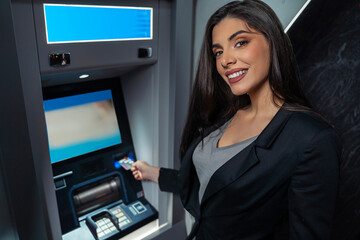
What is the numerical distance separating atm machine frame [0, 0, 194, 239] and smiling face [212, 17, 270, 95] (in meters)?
0.35

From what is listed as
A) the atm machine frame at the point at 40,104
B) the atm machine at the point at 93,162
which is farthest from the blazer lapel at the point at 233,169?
the atm machine at the point at 93,162

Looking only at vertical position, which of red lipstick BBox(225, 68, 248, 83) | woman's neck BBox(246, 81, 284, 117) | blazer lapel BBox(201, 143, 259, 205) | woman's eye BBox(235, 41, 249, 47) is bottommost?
blazer lapel BBox(201, 143, 259, 205)

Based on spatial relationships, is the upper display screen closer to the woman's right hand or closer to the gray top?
the gray top

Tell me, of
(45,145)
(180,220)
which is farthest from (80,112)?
(180,220)

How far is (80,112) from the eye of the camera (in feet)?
4.99

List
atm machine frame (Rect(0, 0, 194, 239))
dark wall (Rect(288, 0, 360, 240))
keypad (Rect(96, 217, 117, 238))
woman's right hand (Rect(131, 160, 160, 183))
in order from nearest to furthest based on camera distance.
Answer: atm machine frame (Rect(0, 0, 194, 239)) → dark wall (Rect(288, 0, 360, 240)) → keypad (Rect(96, 217, 117, 238)) → woman's right hand (Rect(131, 160, 160, 183))

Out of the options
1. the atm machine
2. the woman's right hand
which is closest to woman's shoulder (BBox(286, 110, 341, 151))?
the woman's right hand

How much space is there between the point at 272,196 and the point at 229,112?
496 millimetres

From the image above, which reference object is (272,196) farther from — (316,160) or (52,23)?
(52,23)

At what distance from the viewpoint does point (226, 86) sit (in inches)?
57.4

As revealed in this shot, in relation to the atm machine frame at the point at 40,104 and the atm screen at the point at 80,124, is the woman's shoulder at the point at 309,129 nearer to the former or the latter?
the atm machine frame at the point at 40,104

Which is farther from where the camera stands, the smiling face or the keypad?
the keypad

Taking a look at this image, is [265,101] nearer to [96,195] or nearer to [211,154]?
[211,154]

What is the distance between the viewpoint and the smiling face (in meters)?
1.09
